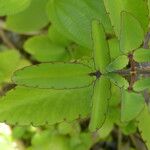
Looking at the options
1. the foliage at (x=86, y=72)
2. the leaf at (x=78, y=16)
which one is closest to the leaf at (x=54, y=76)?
the foliage at (x=86, y=72)

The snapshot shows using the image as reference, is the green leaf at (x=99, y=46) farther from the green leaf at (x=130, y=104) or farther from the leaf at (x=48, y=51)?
the leaf at (x=48, y=51)

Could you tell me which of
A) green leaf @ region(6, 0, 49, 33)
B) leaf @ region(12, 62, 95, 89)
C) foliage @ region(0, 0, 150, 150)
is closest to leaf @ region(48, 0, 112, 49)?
foliage @ region(0, 0, 150, 150)

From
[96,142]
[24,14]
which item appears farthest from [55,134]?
[24,14]

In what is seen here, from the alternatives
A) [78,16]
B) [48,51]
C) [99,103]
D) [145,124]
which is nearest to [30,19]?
[48,51]

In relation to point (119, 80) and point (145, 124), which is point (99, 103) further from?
point (145, 124)

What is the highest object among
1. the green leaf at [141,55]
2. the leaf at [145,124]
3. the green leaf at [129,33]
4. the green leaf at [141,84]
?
the green leaf at [129,33]

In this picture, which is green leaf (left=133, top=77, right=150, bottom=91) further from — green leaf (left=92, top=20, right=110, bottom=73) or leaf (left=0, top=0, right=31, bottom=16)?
leaf (left=0, top=0, right=31, bottom=16)

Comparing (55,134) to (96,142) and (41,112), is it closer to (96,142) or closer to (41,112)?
(96,142)

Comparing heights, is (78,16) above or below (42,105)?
above
